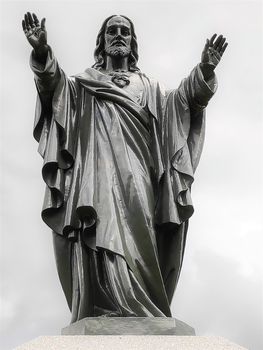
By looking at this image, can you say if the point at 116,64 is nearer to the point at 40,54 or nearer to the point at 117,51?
the point at 117,51

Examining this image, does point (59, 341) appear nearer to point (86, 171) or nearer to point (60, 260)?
point (60, 260)

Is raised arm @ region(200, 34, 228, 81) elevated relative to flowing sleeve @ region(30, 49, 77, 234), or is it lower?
elevated

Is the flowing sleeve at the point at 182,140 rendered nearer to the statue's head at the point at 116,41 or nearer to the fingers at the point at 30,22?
the statue's head at the point at 116,41

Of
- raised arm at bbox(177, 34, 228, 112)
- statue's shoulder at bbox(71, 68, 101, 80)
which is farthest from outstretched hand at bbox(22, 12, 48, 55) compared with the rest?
raised arm at bbox(177, 34, 228, 112)

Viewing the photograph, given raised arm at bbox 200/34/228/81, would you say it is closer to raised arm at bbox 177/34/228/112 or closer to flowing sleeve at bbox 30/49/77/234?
raised arm at bbox 177/34/228/112

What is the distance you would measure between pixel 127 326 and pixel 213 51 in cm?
396

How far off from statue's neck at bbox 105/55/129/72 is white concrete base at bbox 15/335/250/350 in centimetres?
476

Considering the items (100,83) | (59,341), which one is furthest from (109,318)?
(100,83)

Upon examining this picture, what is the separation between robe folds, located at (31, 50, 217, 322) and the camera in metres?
7.70

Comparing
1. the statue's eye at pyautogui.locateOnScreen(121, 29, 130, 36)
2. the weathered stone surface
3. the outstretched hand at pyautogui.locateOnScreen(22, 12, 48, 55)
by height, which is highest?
the statue's eye at pyautogui.locateOnScreen(121, 29, 130, 36)

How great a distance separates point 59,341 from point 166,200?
2777 mm

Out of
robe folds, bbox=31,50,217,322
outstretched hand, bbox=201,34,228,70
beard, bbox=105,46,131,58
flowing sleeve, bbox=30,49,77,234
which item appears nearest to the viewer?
robe folds, bbox=31,50,217,322

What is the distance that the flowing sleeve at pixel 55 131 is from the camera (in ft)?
27.5

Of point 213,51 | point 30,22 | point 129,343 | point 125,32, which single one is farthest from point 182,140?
point 129,343
